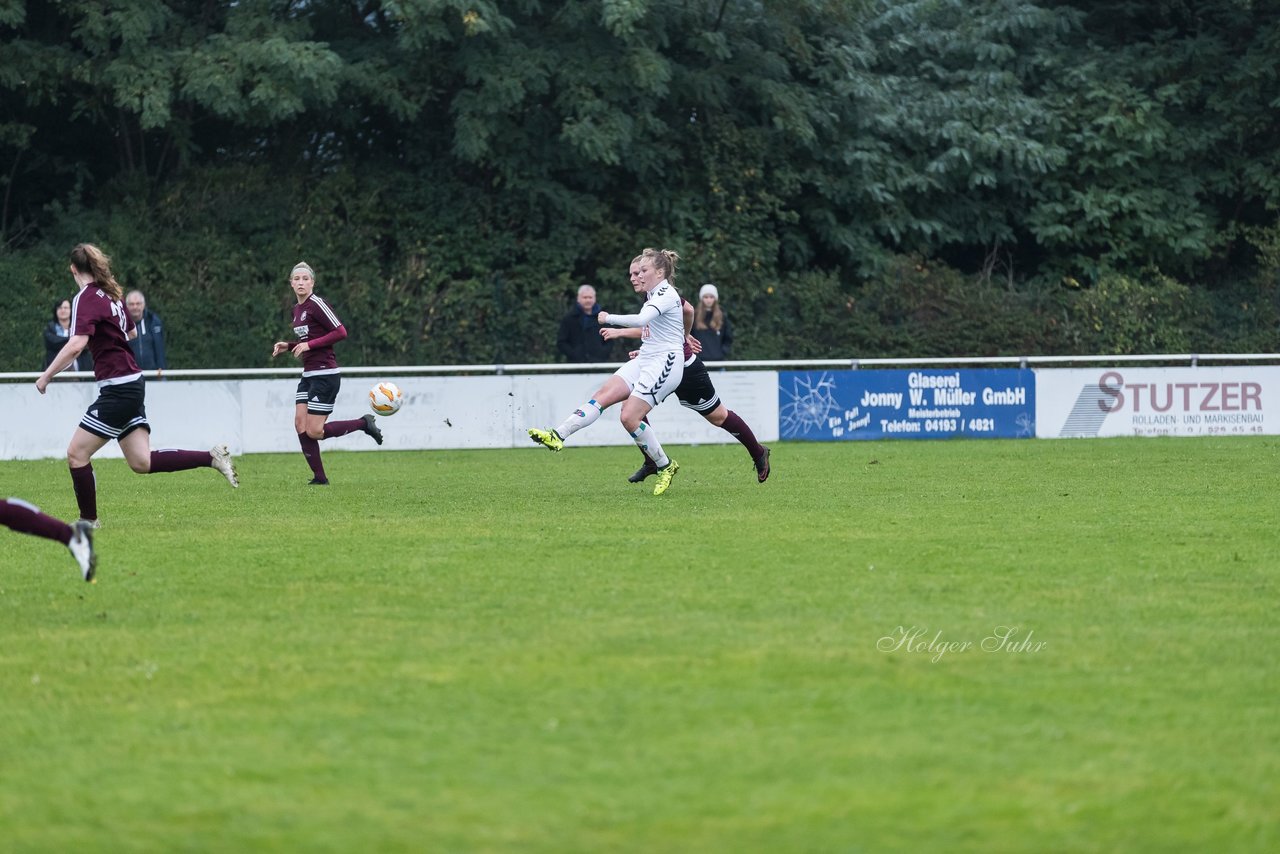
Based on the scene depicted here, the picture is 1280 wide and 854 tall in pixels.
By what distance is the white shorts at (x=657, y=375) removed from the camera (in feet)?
44.4

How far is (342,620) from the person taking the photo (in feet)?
24.4

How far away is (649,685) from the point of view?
5.98 m

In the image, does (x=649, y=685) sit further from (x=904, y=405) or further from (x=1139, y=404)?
(x=1139, y=404)

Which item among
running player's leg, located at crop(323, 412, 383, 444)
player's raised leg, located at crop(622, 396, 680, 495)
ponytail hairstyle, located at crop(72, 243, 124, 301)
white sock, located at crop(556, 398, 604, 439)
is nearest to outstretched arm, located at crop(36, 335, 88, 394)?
ponytail hairstyle, located at crop(72, 243, 124, 301)

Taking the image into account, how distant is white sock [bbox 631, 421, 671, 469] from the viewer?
1376 cm

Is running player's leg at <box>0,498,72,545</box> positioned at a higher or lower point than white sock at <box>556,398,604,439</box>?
higher

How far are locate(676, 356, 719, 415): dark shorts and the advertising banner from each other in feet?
29.7

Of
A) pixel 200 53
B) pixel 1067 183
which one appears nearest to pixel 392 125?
pixel 200 53

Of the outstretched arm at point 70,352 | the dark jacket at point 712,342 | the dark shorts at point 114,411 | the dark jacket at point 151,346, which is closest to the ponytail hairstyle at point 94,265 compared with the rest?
the outstretched arm at point 70,352

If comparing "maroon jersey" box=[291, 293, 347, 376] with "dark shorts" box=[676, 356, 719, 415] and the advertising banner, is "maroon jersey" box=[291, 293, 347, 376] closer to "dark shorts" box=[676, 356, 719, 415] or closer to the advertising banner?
"dark shorts" box=[676, 356, 719, 415]

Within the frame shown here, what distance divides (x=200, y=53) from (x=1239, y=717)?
21743 millimetres

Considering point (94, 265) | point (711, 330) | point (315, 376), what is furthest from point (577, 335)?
point (94, 265)

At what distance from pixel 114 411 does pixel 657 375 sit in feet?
14.6

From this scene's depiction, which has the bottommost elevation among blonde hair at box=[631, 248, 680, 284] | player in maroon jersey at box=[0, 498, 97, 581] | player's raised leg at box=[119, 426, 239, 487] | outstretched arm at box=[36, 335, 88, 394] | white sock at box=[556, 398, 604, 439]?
white sock at box=[556, 398, 604, 439]
